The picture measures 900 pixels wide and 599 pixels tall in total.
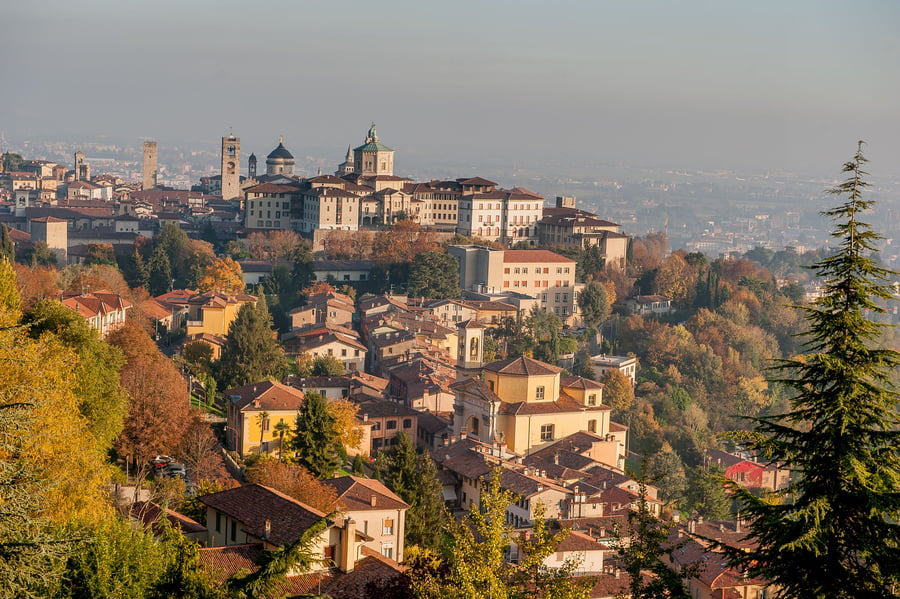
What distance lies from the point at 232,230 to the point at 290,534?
47.7m

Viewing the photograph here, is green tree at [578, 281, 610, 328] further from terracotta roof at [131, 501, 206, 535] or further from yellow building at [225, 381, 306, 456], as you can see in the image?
terracotta roof at [131, 501, 206, 535]

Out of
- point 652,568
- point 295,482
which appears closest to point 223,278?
point 295,482

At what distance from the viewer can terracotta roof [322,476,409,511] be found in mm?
20641

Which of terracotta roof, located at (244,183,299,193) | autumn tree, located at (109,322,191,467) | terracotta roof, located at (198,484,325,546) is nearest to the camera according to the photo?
terracotta roof, located at (198,484,325,546)

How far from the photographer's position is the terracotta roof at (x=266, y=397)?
90.7 ft

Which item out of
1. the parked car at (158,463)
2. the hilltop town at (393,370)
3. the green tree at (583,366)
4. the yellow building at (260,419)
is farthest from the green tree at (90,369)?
the green tree at (583,366)

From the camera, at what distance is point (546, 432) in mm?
33312

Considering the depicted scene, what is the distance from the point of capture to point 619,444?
3428 cm

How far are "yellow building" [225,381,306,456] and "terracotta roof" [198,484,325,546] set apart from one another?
32.9 ft

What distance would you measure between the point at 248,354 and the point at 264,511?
17.4 metres

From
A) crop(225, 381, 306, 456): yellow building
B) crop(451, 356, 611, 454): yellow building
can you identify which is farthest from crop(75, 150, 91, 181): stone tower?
crop(225, 381, 306, 456): yellow building

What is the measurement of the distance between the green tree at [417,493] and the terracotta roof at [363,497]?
1133mm

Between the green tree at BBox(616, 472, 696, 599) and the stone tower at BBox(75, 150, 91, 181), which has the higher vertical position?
the stone tower at BBox(75, 150, 91, 181)

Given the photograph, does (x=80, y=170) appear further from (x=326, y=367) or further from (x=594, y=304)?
(x=326, y=367)
